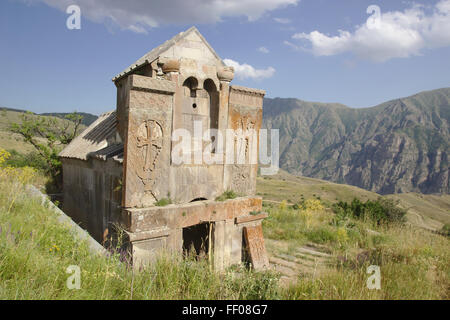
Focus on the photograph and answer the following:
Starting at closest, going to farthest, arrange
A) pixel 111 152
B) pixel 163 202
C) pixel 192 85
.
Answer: pixel 163 202, pixel 111 152, pixel 192 85

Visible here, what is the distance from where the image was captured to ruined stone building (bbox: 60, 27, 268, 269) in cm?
452

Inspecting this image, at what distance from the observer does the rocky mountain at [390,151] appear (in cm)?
11562

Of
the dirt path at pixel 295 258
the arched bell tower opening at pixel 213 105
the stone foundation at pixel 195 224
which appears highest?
the arched bell tower opening at pixel 213 105

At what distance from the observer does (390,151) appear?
436 feet

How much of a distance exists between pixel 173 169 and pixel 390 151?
150m

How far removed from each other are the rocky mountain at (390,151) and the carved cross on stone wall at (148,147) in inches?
4791

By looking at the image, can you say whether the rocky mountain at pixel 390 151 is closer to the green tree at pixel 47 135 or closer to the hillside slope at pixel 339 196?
the hillside slope at pixel 339 196

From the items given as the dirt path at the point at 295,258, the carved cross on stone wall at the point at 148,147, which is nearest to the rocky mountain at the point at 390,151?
the dirt path at the point at 295,258

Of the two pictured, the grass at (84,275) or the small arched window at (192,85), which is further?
the small arched window at (192,85)

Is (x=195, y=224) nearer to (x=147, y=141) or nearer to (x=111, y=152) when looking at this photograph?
(x=147, y=141)

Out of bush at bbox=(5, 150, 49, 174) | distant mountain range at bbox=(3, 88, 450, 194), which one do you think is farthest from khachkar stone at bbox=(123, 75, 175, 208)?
distant mountain range at bbox=(3, 88, 450, 194)

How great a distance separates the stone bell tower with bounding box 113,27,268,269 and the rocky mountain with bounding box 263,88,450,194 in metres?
120

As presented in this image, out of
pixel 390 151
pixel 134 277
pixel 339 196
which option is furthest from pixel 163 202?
pixel 390 151

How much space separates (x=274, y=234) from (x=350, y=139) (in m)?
186
